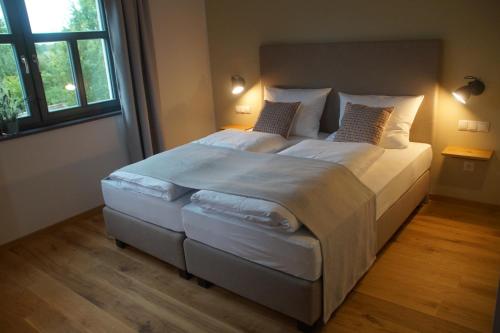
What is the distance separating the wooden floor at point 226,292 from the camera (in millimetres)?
2145

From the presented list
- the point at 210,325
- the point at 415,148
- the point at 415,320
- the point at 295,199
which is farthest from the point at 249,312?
the point at 415,148

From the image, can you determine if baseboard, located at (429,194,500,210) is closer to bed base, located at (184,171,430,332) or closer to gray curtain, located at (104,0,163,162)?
bed base, located at (184,171,430,332)

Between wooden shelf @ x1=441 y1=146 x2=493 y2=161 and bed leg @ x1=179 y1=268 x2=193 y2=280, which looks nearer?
bed leg @ x1=179 y1=268 x2=193 y2=280

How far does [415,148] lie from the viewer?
315 cm

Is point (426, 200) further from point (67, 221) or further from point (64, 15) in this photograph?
point (64, 15)

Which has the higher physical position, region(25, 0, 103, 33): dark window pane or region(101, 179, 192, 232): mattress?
region(25, 0, 103, 33): dark window pane

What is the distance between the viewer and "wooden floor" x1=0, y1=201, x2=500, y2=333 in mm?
2145

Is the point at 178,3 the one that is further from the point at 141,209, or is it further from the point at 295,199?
the point at 295,199

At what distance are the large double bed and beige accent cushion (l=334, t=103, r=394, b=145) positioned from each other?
0.67 ft

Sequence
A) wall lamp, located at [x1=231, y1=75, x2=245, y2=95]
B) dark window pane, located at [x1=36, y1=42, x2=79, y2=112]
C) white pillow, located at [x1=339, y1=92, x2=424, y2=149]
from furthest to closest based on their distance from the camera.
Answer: wall lamp, located at [x1=231, y1=75, x2=245, y2=95] → dark window pane, located at [x1=36, y1=42, x2=79, y2=112] → white pillow, located at [x1=339, y1=92, x2=424, y2=149]

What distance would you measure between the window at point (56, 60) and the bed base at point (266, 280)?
1922 mm

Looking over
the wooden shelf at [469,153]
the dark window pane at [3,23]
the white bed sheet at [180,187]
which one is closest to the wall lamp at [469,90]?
the wooden shelf at [469,153]

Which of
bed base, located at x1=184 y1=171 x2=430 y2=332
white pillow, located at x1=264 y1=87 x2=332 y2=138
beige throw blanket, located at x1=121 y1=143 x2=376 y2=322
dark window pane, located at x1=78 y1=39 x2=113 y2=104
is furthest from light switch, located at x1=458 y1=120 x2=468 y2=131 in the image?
dark window pane, located at x1=78 y1=39 x2=113 y2=104

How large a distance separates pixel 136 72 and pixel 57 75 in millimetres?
663
